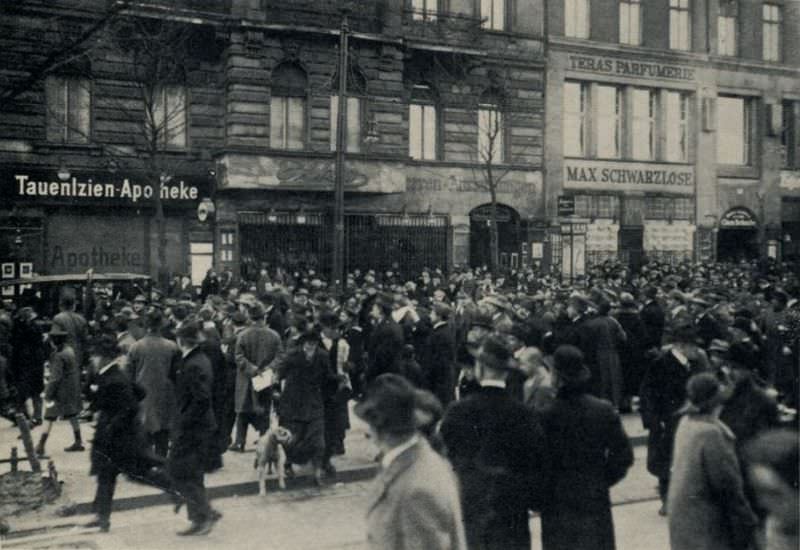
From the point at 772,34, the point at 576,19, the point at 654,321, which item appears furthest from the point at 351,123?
the point at 772,34

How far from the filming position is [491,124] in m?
28.9

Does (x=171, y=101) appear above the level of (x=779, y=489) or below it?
above

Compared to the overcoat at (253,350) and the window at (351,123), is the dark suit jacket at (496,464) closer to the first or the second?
the overcoat at (253,350)

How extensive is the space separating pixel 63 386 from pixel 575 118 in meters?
24.2

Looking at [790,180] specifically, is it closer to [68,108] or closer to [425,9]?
[425,9]

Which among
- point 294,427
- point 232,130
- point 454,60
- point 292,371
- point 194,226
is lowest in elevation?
point 294,427

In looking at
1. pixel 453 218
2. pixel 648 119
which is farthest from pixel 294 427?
pixel 648 119

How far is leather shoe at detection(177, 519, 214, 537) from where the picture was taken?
7.98 meters

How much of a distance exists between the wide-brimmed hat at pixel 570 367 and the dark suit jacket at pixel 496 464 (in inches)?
15.5

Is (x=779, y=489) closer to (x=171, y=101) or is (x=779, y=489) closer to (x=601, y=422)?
(x=601, y=422)

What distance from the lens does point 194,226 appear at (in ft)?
81.4

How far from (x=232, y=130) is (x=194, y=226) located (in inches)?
115

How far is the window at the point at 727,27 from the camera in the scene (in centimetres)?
3397

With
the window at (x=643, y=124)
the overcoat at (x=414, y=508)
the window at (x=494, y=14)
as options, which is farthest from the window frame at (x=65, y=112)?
the overcoat at (x=414, y=508)
